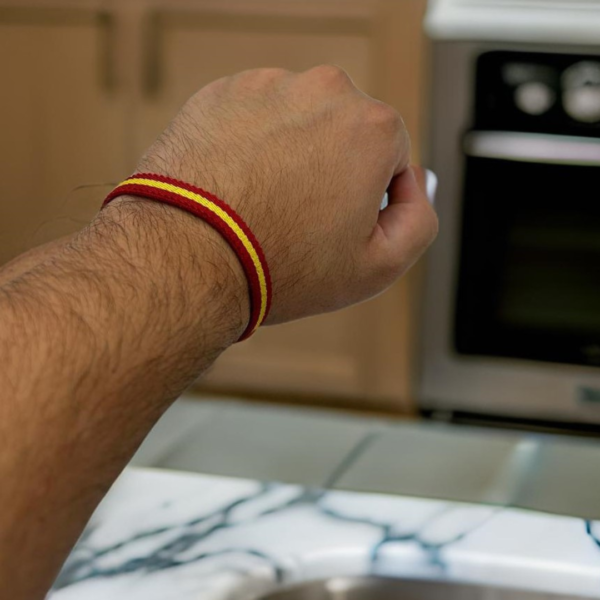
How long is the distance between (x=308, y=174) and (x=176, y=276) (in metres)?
0.11

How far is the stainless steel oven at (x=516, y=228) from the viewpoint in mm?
1729

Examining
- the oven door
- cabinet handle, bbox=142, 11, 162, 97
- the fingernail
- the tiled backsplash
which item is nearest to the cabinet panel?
cabinet handle, bbox=142, 11, 162, 97

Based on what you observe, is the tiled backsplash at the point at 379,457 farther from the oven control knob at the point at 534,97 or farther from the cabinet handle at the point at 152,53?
the cabinet handle at the point at 152,53

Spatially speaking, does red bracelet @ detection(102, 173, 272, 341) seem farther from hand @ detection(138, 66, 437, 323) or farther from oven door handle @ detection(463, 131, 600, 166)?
oven door handle @ detection(463, 131, 600, 166)

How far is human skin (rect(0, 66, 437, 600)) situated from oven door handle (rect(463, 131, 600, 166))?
4.14 feet

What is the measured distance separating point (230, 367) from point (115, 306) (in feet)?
6.17

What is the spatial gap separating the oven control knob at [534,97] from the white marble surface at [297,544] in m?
1.29

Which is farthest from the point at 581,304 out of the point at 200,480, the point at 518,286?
the point at 200,480

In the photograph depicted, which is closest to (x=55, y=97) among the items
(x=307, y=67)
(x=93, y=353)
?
(x=307, y=67)

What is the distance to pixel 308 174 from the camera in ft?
1.56

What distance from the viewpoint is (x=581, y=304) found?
69.8 inches

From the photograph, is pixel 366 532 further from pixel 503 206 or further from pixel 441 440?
pixel 503 206

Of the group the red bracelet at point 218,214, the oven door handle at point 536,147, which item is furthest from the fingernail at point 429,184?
the oven door handle at point 536,147

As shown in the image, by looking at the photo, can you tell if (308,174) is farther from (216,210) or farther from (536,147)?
(536,147)
